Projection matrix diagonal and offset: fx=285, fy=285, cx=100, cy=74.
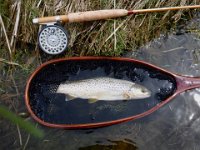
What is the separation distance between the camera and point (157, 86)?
1.82 metres

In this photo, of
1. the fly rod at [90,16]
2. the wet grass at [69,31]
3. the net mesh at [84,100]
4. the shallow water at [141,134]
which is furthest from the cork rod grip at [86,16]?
the shallow water at [141,134]

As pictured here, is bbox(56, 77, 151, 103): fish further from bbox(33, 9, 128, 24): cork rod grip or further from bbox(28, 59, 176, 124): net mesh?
bbox(33, 9, 128, 24): cork rod grip

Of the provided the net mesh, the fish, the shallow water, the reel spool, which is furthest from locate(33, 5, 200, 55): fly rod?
the shallow water

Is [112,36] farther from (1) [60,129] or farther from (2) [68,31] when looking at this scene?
(1) [60,129]

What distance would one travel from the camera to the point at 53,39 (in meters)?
1.72

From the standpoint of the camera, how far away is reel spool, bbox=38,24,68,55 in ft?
5.55

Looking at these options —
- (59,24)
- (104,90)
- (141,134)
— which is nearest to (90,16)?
(59,24)

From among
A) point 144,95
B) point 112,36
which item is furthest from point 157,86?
point 112,36

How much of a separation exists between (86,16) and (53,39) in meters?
0.24

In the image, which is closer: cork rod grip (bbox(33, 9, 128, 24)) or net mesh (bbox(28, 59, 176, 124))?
cork rod grip (bbox(33, 9, 128, 24))

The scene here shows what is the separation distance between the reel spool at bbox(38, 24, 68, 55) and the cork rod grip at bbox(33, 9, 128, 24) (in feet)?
0.14

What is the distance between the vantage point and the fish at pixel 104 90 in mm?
1739

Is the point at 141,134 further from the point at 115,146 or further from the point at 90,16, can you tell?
the point at 90,16

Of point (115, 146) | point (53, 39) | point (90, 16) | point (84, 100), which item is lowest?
point (115, 146)
